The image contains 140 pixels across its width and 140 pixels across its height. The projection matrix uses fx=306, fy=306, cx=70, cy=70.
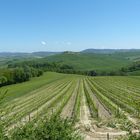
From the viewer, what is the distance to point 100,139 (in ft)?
91.4

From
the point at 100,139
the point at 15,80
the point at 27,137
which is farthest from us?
the point at 15,80

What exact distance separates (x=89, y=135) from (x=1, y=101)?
16.7m

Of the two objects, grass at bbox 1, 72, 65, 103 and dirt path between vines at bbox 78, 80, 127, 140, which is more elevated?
dirt path between vines at bbox 78, 80, 127, 140

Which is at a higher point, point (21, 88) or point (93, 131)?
point (93, 131)

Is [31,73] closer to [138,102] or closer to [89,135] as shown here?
[89,135]

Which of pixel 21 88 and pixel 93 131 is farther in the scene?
pixel 21 88

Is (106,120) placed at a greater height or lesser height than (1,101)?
lesser

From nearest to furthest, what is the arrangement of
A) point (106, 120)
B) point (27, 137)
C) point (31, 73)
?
point (27, 137) < point (106, 120) < point (31, 73)

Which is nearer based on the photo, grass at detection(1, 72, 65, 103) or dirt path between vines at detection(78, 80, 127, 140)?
dirt path between vines at detection(78, 80, 127, 140)

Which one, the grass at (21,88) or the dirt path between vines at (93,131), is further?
the grass at (21,88)

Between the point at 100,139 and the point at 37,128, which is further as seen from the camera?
the point at 100,139

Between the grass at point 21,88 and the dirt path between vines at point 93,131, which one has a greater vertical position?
the dirt path between vines at point 93,131

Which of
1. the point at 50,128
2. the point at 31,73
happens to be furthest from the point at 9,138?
the point at 31,73

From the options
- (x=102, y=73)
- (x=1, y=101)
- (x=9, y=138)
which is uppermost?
(x=1, y=101)
